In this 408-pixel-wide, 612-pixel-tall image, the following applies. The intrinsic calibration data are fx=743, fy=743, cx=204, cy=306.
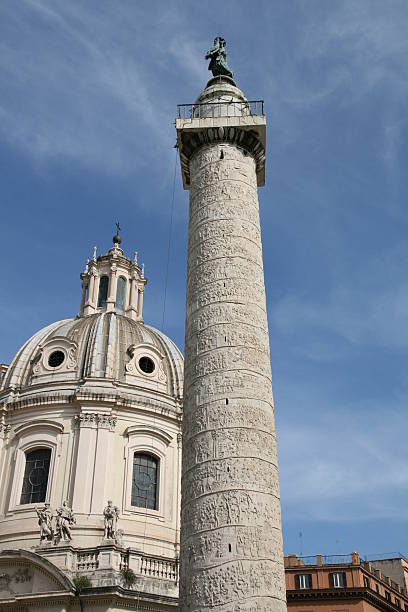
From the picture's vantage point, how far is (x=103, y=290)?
3944 cm

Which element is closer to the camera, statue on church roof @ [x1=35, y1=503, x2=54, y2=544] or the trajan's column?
the trajan's column

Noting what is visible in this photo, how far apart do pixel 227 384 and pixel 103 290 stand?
85.2ft

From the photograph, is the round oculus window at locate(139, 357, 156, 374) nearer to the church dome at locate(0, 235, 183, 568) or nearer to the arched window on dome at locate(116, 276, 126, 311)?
the church dome at locate(0, 235, 183, 568)

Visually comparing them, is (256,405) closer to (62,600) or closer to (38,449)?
(62,600)

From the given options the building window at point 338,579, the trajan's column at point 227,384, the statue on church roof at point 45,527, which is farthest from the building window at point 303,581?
the trajan's column at point 227,384

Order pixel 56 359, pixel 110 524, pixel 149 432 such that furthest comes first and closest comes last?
pixel 56 359, pixel 149 432, pixel 110 524

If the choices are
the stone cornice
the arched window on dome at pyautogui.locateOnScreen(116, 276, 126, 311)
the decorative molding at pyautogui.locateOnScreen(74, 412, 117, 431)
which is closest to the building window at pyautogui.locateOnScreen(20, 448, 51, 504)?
the decorative molding at pyautogui.locateOnScreen(74, 412, 117, 431)

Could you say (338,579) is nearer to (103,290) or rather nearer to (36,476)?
(36,476)

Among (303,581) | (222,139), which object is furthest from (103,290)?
(222,139)

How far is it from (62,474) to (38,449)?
6.08ft

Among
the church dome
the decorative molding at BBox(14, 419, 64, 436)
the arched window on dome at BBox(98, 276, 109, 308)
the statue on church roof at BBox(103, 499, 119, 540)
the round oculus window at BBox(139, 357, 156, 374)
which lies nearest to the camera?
the statue on church roof at BBox(103, 499, 119, 540)

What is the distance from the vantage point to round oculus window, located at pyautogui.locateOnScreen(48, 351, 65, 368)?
3338cm

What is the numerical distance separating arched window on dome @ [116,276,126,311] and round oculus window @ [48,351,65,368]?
240 inches

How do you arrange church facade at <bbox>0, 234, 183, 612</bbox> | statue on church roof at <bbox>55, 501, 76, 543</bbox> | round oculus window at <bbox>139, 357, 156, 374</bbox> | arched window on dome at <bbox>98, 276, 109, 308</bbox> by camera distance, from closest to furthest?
church facade at <bbox>0, 234, 183, 612</bbox>, statue on church roof at <bbox>55, 501, 76, 543</bbox>, round oculus window at <bbox>139, 357, 156, 374</bbox>, arched window on dome at <bbox>98, 276, 109, 308</bbox>
